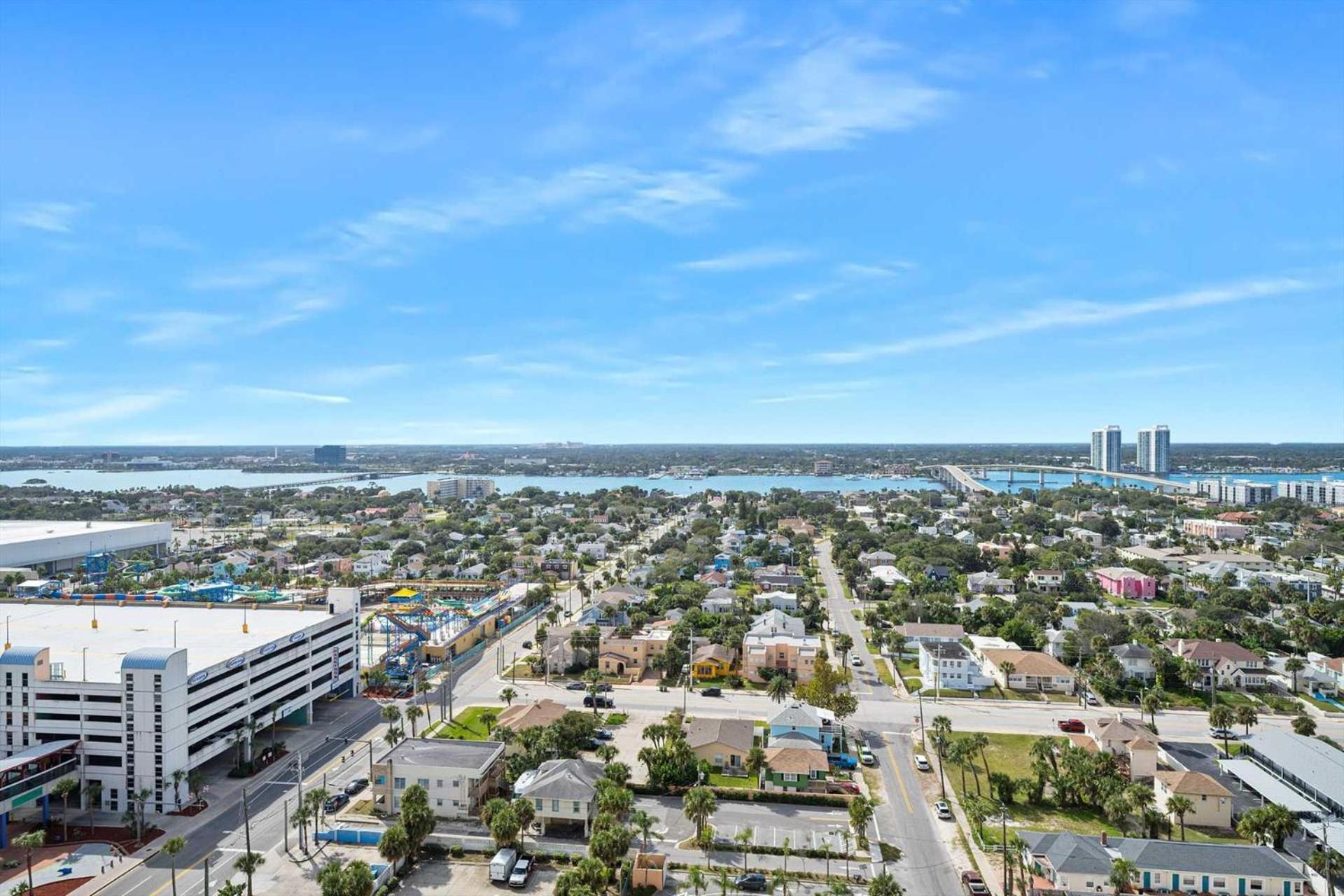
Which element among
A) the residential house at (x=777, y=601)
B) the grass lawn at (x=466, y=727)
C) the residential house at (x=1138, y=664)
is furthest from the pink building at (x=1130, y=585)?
the grass lawn at (x=466, y=727)

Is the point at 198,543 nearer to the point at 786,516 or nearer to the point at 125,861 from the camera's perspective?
the point at 786,516

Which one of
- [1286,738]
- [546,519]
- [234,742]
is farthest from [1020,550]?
Result: [234,742]

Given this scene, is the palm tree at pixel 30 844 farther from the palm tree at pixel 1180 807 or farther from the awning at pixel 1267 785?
the awning at pixel 1267 785

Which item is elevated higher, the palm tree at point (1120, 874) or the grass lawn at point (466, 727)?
the palm tree at point (1120, 874)

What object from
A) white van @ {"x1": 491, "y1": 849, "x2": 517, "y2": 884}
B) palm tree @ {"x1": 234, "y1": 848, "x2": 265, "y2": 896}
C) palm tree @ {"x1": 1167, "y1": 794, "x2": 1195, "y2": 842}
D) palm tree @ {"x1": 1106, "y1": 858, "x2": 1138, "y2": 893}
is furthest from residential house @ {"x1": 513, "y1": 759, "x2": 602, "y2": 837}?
palm tree @ {"x1": 1167, "y1": 794, "x2": 1195, "y2": 842}

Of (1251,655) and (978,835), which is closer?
(978,835)

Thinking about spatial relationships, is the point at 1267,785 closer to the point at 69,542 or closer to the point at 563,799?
the point at 563,799

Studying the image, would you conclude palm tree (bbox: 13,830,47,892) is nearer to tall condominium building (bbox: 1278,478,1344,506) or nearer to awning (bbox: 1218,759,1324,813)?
awning (bbox: 1218,759,1324,813)
